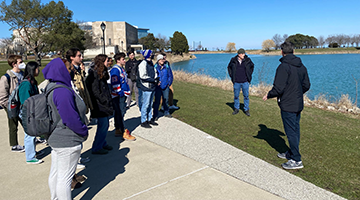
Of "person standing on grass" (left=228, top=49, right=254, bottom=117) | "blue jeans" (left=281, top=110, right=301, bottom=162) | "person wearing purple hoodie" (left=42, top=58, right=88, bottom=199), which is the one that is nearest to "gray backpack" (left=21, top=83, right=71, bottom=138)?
"person wearing purple hoodie" (left=42, top=58, right=88, bottom=199)

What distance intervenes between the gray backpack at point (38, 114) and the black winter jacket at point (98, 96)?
6.46 feet

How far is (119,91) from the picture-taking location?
5.53 m

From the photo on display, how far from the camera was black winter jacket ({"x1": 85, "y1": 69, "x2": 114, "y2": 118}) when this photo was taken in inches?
187

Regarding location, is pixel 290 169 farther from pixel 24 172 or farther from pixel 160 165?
pixel 24 172

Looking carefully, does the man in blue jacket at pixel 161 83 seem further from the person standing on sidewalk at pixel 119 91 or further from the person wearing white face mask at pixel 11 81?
the person wearing white face mask at pixel 11 81

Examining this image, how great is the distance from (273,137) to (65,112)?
189 inches

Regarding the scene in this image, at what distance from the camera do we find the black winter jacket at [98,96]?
15.6 ft

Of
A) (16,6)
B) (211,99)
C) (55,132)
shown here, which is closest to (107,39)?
(16,6)

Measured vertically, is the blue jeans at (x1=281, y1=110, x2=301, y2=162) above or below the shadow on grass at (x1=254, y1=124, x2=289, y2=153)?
above

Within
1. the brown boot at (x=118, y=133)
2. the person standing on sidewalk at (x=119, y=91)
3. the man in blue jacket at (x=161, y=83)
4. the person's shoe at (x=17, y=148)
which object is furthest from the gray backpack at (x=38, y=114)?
the man in blue jacket at (x=161, y=83)

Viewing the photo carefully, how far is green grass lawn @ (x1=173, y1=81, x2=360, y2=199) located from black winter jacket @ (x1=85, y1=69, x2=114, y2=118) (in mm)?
2691

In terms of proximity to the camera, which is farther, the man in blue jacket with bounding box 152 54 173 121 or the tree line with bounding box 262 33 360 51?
the tree line with bounding box 262 33 360 51

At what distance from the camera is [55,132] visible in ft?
9.19

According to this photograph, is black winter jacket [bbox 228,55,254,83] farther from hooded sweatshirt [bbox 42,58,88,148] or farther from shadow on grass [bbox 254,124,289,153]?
hooded sweatshirt [bbox 42,58,88,148]
